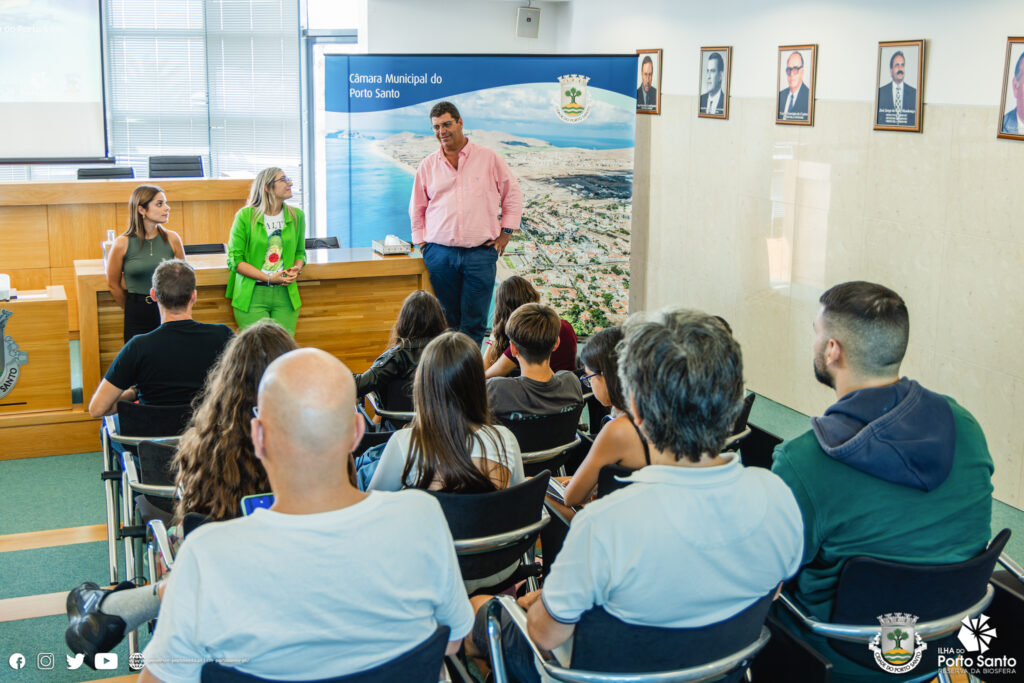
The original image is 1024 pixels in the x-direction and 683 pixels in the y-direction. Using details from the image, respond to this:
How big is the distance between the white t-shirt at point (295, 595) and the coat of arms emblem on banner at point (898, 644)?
1035 millimetres

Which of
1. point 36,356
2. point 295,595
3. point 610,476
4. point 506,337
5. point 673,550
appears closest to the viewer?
point 295,595

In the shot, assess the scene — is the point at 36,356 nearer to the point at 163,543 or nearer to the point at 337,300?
the point at 337,300

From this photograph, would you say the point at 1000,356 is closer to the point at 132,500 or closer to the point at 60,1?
the point at 132,500

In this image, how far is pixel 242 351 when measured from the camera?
2457 mm

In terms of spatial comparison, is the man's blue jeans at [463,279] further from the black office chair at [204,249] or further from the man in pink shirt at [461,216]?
the black office chair at [204,249]

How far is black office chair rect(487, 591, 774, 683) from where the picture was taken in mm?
1768

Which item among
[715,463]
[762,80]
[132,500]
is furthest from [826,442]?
[762,80]

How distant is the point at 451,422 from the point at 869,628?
1.11 m

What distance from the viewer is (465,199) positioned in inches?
227

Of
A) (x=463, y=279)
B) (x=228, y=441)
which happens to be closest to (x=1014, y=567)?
(x=228, y=441)

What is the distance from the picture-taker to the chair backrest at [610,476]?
2.59 metres

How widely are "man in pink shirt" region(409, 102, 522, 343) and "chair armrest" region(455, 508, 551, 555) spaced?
11.3ft

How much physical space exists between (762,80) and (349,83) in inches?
106

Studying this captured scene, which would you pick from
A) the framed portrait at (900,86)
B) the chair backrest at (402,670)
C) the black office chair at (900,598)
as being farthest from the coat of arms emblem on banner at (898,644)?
the framed portrait at (900,86)
